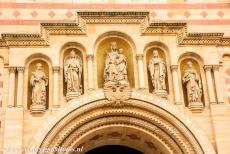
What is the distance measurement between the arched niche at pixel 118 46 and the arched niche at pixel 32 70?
1478 millimetres

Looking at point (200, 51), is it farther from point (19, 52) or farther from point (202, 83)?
point (19, 52)

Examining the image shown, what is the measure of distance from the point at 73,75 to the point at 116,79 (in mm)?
1273

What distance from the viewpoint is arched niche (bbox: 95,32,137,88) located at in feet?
50.8

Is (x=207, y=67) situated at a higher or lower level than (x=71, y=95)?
higher

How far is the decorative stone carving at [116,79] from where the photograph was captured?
14.7 m

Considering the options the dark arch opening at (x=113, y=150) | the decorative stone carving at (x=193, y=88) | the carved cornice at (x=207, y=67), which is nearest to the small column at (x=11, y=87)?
the dark arch opening at (x=113, y=150)

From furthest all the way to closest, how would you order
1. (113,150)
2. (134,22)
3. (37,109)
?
(113,150), (134,22), (37,109)

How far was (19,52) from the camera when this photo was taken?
49.8 feet

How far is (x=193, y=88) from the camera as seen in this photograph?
15070 millimetres

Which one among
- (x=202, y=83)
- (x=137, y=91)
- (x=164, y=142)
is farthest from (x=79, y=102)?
(x=202, y=83)

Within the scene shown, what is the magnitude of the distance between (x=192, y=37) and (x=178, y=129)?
294 centimetres

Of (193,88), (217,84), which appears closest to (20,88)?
(193,88)

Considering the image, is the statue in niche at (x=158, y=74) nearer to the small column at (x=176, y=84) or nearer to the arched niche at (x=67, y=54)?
the small column at (x=176, y=84)

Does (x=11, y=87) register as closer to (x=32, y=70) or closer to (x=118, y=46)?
(x=32, y=70)
